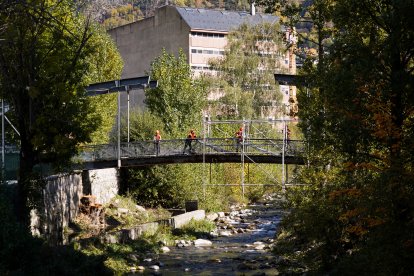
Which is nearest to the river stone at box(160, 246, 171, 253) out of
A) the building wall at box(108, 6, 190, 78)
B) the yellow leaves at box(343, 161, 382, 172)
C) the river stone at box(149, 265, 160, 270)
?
the river stone at box(149, 265, 160, 270)

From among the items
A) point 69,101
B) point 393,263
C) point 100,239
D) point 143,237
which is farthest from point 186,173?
point 393,263

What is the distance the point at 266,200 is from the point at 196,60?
24112mm

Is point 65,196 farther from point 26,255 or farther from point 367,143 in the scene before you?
point 367,143

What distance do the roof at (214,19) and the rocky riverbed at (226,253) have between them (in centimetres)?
3424

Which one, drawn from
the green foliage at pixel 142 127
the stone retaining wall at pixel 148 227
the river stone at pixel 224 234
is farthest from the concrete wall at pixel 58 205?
the green foliage at pixel 142 127

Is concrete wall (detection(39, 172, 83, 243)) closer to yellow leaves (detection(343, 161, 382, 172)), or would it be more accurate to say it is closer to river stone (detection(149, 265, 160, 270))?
river stone (detection(149, 265, 160, 270))

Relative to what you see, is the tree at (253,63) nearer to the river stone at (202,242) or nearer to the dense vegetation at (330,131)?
the river stone at (202,242)

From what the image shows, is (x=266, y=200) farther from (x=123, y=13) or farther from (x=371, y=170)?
(x=123, y=13)

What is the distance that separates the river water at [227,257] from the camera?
2433cm

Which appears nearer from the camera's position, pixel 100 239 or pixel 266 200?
pixel 100 239

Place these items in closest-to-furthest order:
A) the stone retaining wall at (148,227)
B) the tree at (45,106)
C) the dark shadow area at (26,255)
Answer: the dark shadow area at (26,255) < the tree at (45,106) < the stone retaining wall at (148,227)

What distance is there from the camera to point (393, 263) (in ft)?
43.0

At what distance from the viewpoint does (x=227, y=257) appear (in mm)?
27203

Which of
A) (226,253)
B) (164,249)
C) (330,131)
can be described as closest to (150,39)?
(164,249)
